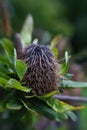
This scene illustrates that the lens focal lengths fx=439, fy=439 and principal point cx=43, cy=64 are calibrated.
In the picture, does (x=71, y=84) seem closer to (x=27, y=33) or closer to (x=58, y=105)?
(x=58, y=105)

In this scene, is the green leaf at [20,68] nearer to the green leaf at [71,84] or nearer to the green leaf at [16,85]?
the green leaf at [16,85]

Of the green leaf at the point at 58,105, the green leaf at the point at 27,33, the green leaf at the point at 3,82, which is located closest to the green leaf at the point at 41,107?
the green leaf at the point at 58,105

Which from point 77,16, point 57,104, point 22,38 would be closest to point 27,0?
point 22,38

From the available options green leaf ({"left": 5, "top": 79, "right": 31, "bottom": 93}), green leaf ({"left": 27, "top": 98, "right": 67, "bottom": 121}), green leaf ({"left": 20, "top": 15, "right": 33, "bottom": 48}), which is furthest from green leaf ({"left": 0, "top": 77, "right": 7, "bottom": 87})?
green leaf ({"left": 20, "top": 15, "right": 33, "bottom": 48})

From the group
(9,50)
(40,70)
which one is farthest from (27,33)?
(40,70)

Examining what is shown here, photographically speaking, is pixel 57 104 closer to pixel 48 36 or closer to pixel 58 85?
pixel 58 85
